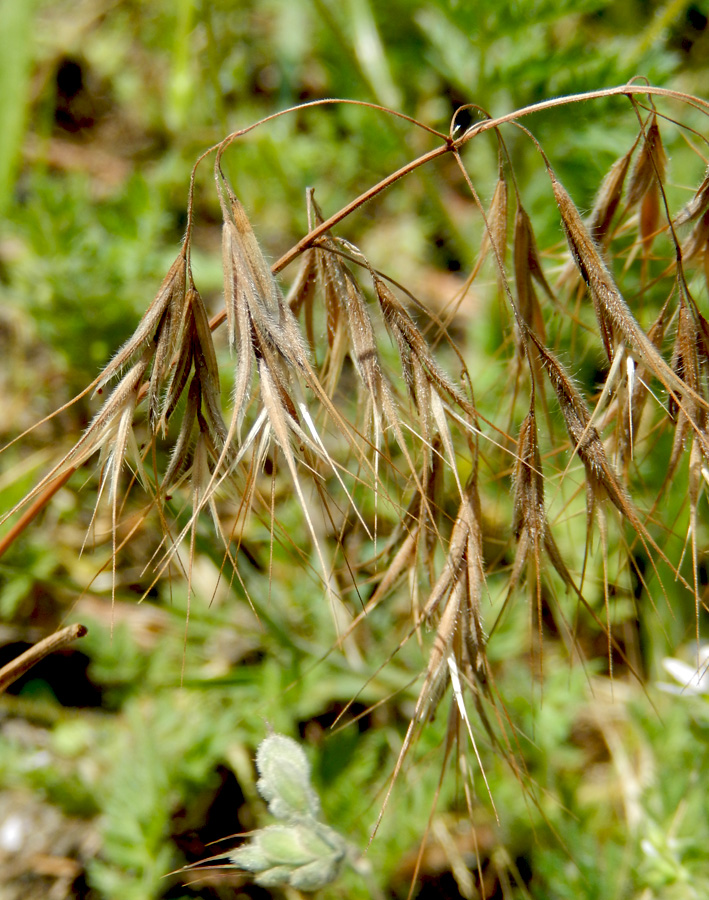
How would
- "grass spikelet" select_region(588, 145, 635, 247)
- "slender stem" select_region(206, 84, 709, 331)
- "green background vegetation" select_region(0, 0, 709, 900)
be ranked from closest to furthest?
"slender stem" select_region(206, 84, 709, 331), "grass spikelet" select_region(588, 145, 635, 247), "green background vegetation" select_region(0, 0, 709, 900)

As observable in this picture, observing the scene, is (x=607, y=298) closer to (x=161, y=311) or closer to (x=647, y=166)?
(x=647, y=166)

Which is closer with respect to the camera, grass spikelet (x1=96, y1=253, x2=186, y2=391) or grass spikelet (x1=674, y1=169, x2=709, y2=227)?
grass spikelet (x1=96, y1=253, x2=186, y2=391)

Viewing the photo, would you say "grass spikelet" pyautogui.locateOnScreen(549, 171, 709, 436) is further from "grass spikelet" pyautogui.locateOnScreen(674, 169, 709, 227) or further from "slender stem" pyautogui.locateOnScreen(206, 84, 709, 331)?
"grass spikelet" pyautogui.locateOnScreen(674, 169, 709, 227)

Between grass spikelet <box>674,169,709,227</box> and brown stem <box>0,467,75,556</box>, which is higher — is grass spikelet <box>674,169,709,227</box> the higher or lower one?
the higher one

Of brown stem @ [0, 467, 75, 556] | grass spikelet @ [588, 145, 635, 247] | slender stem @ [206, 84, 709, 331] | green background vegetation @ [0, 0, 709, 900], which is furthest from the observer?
green background vegetation @ [0, 0, 709, 900]

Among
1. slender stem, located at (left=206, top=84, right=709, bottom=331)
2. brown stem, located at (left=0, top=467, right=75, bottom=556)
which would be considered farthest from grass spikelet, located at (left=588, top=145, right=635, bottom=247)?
brown stem, located at (left=0, top=467, right=75, bottom=556)
